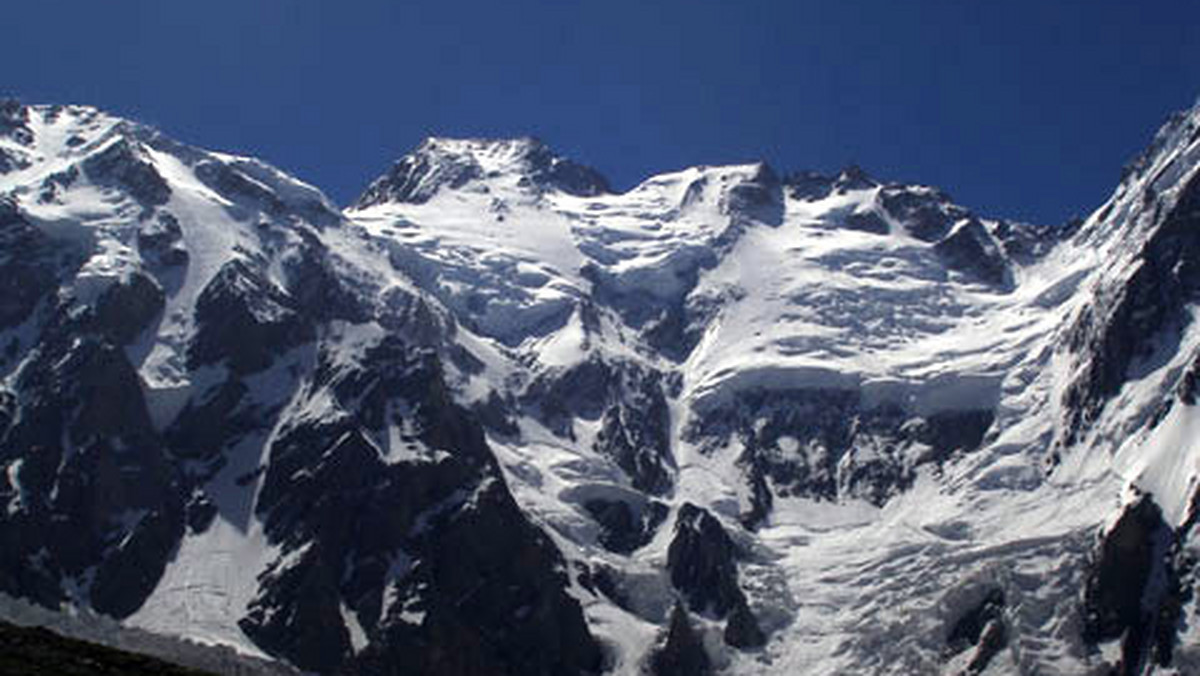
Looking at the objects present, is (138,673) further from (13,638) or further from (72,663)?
(13,638)

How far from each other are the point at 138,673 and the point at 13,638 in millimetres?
10503

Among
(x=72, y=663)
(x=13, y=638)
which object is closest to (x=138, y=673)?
(x=72, y=663)

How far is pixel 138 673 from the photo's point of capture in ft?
338

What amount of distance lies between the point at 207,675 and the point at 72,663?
8257 mm

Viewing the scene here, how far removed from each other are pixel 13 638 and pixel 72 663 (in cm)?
813

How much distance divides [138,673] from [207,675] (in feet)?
19.9

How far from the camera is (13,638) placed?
109m

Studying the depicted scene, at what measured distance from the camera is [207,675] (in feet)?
356

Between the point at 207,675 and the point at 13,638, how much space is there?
1105 centimetres
